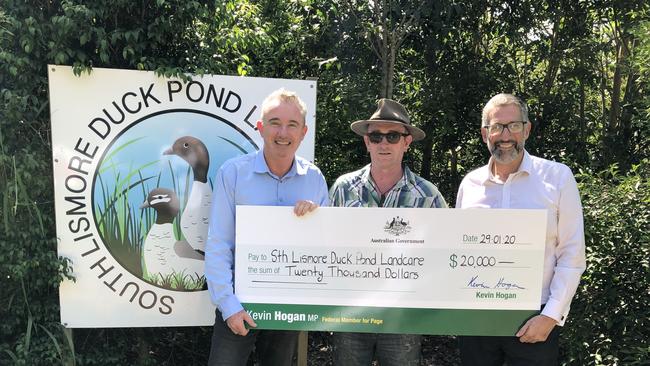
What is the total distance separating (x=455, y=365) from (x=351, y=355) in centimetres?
246

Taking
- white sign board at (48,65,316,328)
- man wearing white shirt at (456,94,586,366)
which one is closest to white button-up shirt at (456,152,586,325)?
man wearing white shirt at (456,94,586,366)

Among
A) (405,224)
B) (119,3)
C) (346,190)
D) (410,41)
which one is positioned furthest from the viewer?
(410,41)

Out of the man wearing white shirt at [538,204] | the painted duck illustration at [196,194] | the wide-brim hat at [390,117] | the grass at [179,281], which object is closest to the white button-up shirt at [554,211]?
the man wearing white shirt at [538,204]

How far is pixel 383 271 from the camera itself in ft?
9.67

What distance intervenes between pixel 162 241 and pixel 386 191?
1568 mm

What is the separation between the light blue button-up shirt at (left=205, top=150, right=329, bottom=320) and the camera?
2.85 metres

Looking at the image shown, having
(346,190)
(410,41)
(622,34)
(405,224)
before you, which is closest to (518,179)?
→ (405,224)

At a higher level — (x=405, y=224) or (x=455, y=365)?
(x=405, y=224)

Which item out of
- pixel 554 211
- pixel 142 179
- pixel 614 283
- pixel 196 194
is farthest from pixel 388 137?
pixel 614 283

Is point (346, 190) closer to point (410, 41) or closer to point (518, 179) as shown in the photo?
Answer: point (518, 179)

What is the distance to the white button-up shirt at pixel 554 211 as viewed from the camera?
2783 millimetres

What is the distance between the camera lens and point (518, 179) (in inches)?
115

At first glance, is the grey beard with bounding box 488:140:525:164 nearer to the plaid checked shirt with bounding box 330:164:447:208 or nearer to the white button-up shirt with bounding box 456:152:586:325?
the white button-up shirt with bounding box 456:152:586:325

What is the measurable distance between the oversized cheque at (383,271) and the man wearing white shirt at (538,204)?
0.13 m
